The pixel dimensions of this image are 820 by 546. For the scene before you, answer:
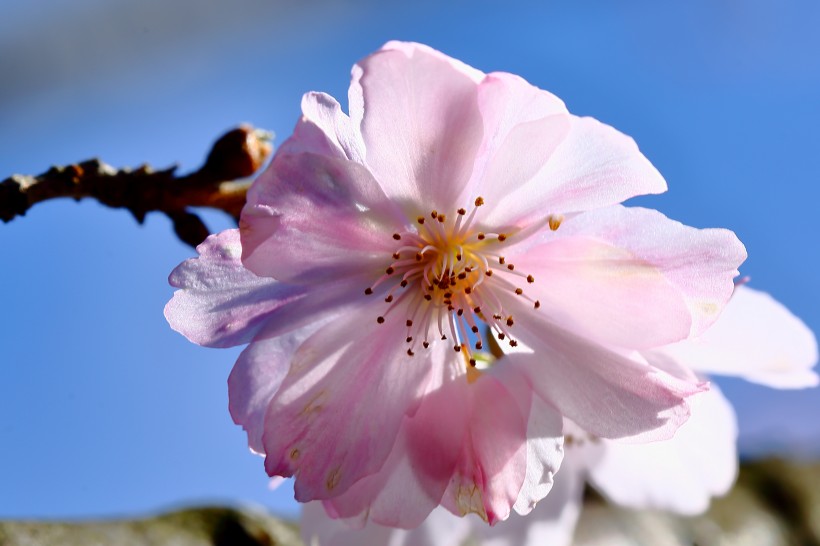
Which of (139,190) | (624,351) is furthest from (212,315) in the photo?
(624,351)

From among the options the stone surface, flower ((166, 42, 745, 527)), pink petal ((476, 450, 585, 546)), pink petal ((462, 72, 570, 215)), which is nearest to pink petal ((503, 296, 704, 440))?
flower ((166, 42, 745, 527))

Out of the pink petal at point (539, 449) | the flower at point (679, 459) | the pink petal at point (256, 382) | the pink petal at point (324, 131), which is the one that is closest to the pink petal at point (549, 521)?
the flower at point (679, 459)

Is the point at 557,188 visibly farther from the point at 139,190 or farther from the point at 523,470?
the point at 139,190

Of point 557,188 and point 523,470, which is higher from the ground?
point 557,188

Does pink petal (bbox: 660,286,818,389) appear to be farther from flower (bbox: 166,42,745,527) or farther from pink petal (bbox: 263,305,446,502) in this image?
pink petal (bbox: 263,305,446,502)

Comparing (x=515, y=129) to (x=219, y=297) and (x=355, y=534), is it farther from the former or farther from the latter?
(x=355, y=534)

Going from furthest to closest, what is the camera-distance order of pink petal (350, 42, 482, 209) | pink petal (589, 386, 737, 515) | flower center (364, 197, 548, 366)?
1. pink petal (589, 386, 737, 515)
2. flower center (364, 197, 548, 366)
3. pink petal (350, 42, 482, 209)
